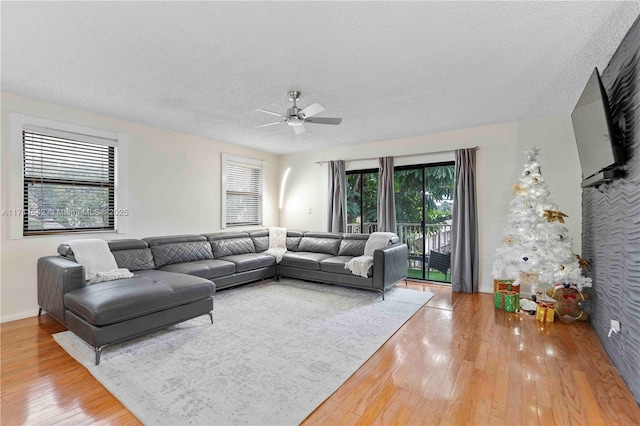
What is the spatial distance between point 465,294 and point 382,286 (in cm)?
145

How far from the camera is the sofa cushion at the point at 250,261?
4.89 metres

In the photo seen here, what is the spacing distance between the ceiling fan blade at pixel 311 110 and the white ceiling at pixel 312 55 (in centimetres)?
25

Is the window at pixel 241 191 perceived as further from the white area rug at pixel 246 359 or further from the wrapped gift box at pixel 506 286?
the wrapped gift box at pixel 506 286

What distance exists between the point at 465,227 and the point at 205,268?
4.07 metres

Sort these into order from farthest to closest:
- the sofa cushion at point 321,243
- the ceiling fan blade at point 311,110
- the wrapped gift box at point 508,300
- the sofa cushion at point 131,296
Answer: the sofa cushion at point 321,243, the wrapped gift box at point 508,300, the ceiling fan blade at point 311,110, the sofa cushion at point 131,296

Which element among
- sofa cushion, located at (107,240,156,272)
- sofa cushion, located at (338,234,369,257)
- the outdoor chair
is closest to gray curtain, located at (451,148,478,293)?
the outdoor chair

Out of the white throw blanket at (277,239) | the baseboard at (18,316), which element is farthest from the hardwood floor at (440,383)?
the white throw blanket at (277,239)

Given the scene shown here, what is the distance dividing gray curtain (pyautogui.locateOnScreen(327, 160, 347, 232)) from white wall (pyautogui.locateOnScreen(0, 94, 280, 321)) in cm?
Result: 169

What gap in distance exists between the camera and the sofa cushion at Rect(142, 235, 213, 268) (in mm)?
4520

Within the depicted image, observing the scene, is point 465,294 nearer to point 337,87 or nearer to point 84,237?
point 337,87

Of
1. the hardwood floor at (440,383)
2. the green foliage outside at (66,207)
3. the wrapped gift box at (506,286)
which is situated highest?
the green foliage outside at (66,207)

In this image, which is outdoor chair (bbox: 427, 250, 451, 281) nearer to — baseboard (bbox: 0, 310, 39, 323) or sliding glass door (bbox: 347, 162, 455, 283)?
sliding glass door (bbox: 347, 162, 455, 283)

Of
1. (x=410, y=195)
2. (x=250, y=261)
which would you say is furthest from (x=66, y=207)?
(x=410, y=195)

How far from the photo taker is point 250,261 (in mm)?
5039
